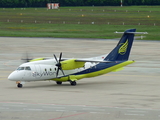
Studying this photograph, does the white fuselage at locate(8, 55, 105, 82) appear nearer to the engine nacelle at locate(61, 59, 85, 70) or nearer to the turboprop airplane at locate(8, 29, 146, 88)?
the turboprop airplane at locate(8, 29, 146, 88)

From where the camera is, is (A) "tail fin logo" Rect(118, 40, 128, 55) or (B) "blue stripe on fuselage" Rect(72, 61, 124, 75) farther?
(A) "tail fin logo" Rect(118, 40, 128, 55)

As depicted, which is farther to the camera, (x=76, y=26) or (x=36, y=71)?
(x=76, y=26)

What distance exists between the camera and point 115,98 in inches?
1377

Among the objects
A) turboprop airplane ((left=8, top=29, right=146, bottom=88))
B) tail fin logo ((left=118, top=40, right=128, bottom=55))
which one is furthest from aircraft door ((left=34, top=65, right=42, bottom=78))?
tail fin logo ((left=118, top=40, right=128, bottom=55))

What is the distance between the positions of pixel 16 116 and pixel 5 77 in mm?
20168

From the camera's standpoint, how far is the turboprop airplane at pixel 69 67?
40250 millimetres

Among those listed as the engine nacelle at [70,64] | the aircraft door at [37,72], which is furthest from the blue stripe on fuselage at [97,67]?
the aircraft door at [37,72]

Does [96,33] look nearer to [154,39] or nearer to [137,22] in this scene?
[154,39]

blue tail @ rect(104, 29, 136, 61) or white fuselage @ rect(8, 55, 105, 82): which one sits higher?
blue tail @ rect(104, 29, 136, 61)

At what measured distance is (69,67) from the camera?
138 feet

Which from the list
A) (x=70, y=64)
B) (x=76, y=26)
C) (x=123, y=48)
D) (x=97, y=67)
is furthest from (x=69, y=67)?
(x=76, y=26)

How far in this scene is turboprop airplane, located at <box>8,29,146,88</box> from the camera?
4025 cm

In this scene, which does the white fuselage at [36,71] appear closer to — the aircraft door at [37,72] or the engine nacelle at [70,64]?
the aircraft door at [37,72]

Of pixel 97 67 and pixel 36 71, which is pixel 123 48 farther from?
pixel 36 71
